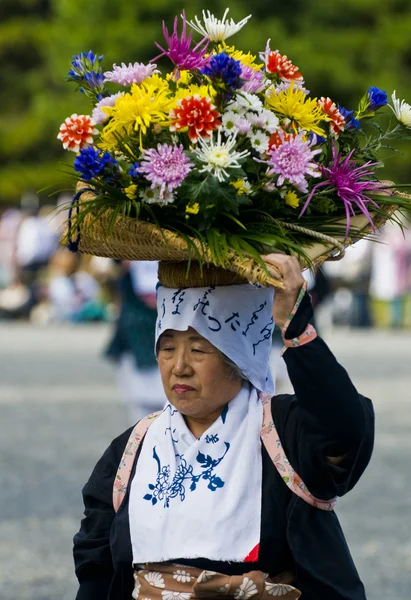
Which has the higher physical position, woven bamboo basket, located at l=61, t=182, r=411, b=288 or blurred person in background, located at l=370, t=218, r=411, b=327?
blurred person in background, located at l=370, t=218, r=411, b=327

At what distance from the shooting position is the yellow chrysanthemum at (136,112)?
2826 millimetres

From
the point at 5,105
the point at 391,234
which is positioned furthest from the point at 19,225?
the point at 5,105

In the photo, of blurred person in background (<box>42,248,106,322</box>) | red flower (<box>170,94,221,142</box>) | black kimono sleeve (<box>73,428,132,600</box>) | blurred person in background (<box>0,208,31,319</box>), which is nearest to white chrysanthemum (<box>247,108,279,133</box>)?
red flower (<box>170,94,221,142</box>)

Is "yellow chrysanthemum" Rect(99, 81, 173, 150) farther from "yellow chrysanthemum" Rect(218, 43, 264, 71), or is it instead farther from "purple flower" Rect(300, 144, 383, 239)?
"purple flower" Rect(300, 144, 383, 239)

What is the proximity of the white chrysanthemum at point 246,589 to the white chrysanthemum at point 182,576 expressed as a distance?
12cm

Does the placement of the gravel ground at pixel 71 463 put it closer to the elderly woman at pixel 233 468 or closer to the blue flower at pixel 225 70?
the elderly woman at pixel 233 468

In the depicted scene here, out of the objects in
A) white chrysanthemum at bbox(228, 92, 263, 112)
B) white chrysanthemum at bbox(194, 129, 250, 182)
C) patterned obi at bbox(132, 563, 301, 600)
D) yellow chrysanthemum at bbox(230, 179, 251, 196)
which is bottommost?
patterned obi at bbox(132, 563, 301, 600)

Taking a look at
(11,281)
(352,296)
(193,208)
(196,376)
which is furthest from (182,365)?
(11,281)

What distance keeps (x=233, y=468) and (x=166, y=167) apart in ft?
2.34

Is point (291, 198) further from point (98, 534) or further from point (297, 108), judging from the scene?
point (98, 534)

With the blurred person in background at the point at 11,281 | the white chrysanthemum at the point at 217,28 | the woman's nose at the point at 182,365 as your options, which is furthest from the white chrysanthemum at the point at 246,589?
the blurred person in background at the point at 11,281

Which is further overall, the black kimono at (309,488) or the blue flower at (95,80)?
the blue flower at (95,80)

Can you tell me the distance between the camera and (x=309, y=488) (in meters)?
2.85

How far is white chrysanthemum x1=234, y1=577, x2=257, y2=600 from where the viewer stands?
9.34 feet
